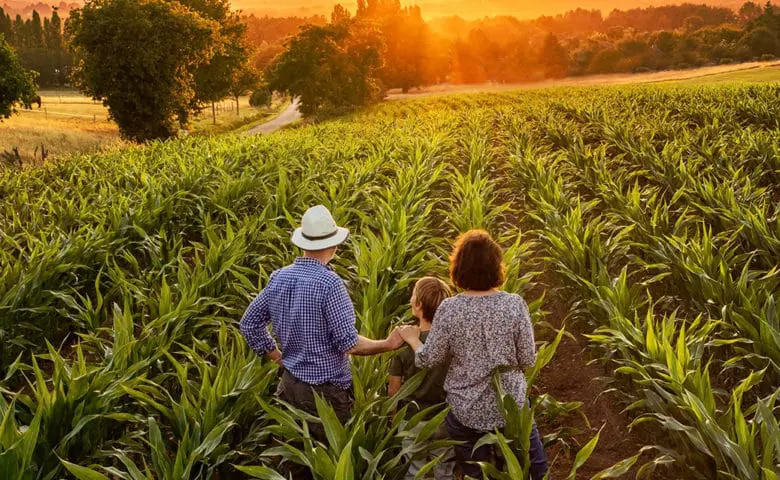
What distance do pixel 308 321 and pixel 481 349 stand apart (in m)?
0.90

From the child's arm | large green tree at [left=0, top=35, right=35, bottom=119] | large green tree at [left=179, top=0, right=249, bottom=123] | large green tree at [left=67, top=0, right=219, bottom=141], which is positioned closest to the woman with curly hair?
the child's arm

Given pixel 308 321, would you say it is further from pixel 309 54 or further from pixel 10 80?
pixel 309 54

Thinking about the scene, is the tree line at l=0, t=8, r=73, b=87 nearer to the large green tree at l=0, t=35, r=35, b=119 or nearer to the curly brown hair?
the large green tree at l=0, t=35, r=35, b=119

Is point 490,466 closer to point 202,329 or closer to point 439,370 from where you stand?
point 439,370

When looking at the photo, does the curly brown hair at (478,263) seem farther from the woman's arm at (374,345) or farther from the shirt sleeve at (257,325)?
the shirt sleeve at (257,325)

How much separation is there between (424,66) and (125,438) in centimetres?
8240

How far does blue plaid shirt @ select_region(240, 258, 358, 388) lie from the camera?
319 cm

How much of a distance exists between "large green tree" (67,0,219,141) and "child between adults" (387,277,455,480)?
25.9 metres

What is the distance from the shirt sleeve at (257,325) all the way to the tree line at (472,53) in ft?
145

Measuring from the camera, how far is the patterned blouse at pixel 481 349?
2957mm

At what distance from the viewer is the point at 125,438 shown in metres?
3.34

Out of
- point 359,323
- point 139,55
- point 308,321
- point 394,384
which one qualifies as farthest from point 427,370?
point 139,55

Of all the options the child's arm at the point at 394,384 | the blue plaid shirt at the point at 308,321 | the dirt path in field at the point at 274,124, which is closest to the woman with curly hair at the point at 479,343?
the child's arm at the point at 394,384

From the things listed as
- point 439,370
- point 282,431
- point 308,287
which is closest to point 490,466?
point 439,370
